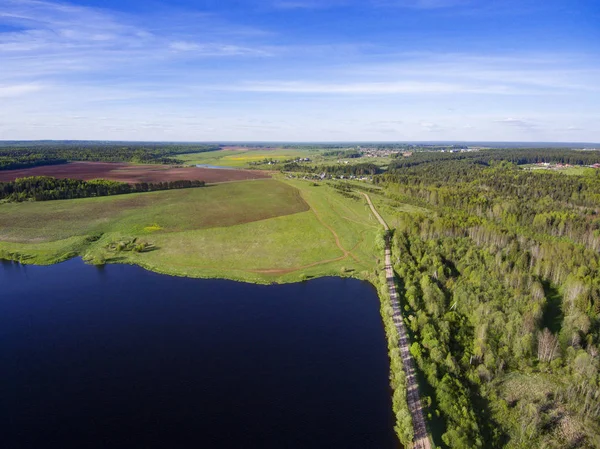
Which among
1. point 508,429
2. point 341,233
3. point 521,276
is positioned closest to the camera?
point 508,429

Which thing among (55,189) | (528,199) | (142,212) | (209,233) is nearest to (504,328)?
(209,233)

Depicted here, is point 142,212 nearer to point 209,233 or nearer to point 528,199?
point 209,233

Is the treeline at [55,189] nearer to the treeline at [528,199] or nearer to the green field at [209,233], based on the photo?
the green field at [209,233]

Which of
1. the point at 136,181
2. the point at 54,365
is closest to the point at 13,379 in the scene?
the point at 54,365

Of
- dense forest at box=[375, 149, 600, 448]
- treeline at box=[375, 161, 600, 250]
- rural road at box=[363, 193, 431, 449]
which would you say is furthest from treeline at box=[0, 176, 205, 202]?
rural road at box=[363, 193, 431, 449]

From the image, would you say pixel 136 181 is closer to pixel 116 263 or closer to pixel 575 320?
pixel 116 263

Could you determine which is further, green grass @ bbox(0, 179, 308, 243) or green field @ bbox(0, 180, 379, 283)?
green grass @ bbox(0, 179, 308, 243)

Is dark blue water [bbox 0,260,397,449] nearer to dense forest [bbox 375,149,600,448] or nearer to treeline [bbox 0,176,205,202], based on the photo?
dense forest [bbox 375,149,600,448]

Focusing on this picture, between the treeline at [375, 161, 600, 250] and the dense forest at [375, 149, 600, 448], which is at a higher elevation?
the treeline at [375, 161, 600, 250]
